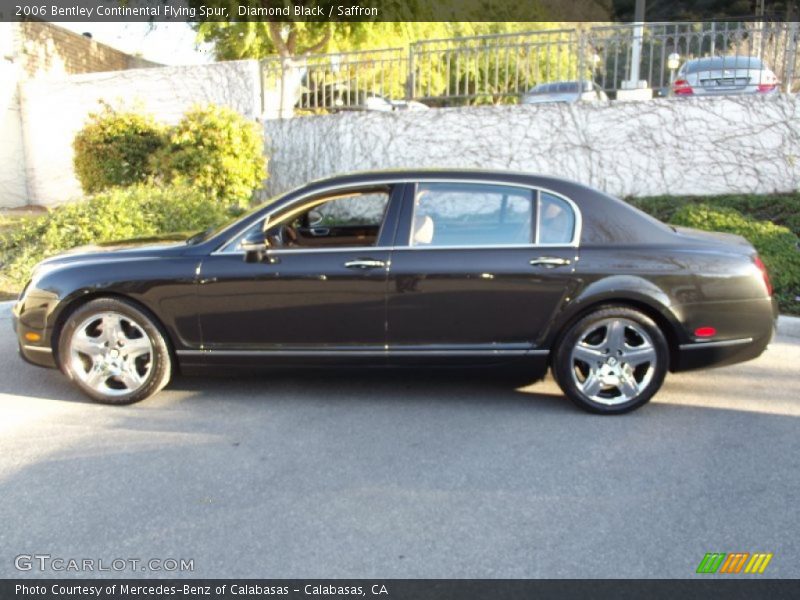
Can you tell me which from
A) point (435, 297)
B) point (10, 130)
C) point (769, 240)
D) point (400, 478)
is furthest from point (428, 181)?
point (10, 130)

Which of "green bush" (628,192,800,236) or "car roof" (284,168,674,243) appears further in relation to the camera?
"green bush" (628,192,800,236)

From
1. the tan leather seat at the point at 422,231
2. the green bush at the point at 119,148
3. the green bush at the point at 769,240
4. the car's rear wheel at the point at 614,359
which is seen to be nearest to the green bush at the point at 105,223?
the green bush at the point at 119,148

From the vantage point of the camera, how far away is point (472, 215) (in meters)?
4.96

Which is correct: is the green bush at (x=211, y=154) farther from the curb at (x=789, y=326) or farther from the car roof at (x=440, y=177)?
the curb at (x=789, y=326)

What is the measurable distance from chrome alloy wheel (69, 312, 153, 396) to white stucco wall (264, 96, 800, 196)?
253 inches

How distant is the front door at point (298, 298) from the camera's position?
4828 millimetres

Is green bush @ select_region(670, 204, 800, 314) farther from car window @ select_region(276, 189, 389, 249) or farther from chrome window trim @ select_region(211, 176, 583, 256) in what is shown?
car window @ select_region(276, 189, 389, 249)

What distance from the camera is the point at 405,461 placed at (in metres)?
4.15

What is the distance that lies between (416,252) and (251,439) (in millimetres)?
1562

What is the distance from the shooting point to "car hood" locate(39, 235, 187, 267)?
5.05 metres

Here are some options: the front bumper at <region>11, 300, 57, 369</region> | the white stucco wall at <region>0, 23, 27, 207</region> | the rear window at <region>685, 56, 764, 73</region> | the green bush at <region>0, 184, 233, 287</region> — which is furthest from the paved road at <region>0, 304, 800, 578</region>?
the white stucco wall at <region>0, 23, 27, 207</region>

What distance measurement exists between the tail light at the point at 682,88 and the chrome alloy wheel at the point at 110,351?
29.6 ft

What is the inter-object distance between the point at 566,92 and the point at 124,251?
8907 mm

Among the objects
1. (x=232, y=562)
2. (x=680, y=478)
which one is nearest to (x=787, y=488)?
(x=680, y=478)
